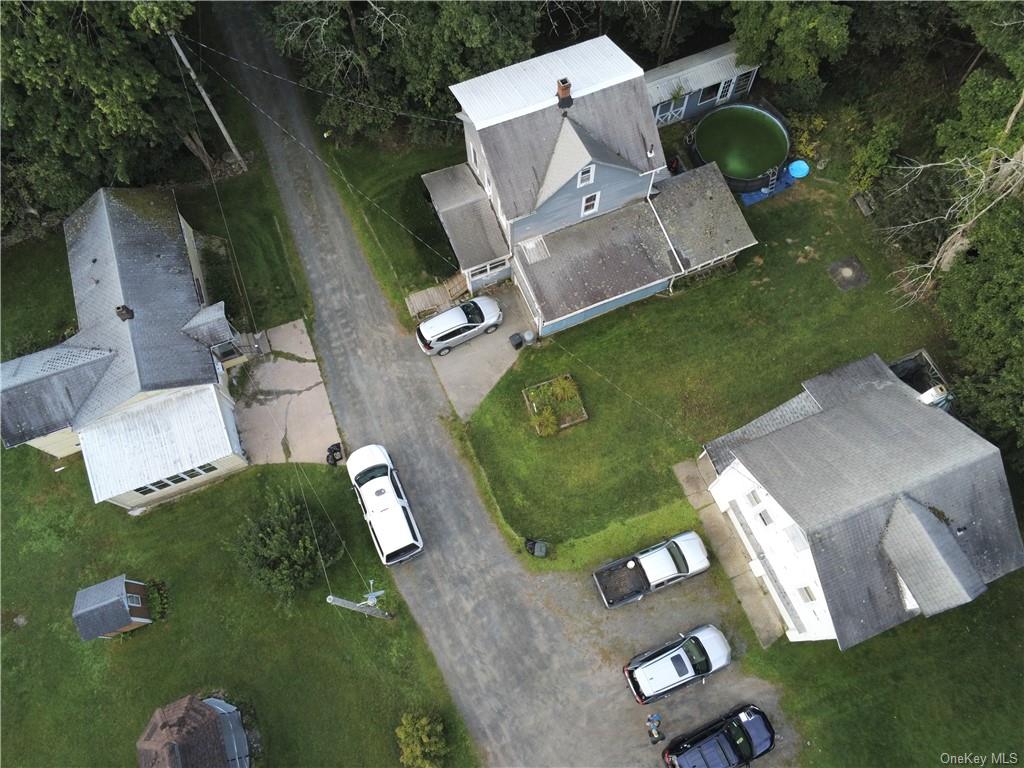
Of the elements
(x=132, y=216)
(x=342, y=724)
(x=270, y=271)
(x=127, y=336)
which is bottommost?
(x=342, y=724)

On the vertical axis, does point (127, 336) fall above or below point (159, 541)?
above

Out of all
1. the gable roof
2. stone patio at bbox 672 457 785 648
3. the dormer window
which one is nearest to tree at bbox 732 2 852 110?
the gable roof

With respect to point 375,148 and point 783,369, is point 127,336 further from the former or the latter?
point 783,369

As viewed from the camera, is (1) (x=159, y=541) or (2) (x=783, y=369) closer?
(1) (x=159, y=541)

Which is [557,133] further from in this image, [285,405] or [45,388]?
[45,388]

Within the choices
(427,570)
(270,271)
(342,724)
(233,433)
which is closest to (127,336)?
(233,433)

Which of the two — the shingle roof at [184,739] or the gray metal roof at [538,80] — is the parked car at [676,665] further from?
the gray metal roof at [538,80]

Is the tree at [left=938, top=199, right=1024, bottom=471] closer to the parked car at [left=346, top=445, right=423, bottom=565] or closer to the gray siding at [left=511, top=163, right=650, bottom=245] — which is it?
the gray siding at [left=511, top=163, right=650, bottom=245]

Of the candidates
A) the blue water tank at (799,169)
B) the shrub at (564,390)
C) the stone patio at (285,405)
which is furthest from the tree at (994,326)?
the stone patio at (285,405)
